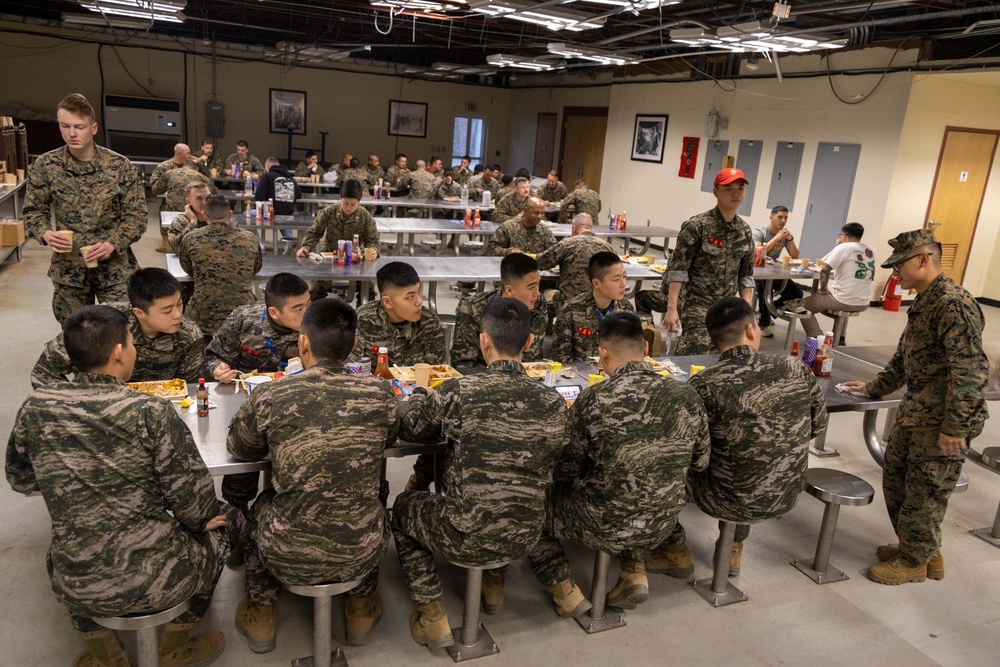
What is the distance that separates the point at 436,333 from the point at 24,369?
3.89 m

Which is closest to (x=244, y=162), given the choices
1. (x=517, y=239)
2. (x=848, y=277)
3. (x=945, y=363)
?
(x=517, y=239)

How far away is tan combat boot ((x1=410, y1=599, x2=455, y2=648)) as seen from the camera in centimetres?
305

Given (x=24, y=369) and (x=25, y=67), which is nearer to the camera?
(x=24, y=369)

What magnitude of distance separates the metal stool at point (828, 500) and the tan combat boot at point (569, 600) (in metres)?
1.29

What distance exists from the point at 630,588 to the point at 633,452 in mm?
881

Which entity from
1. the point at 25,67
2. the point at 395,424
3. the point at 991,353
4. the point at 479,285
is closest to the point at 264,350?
the point at 395,424

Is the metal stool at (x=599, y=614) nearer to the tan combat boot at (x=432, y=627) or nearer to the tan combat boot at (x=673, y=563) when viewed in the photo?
the tan combat boot at (x=673, y=563)

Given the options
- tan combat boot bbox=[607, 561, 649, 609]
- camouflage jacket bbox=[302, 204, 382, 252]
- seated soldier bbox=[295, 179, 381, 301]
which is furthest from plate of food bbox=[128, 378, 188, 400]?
camouflage jacket bbox=[302, 204, 382, 252]

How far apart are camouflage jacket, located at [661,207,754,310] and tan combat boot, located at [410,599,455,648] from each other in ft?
10.1

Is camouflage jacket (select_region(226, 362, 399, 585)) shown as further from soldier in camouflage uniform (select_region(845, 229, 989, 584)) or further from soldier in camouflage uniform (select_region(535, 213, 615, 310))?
soldier in camouflage uniform (select_region(535, 213, 615, 310))

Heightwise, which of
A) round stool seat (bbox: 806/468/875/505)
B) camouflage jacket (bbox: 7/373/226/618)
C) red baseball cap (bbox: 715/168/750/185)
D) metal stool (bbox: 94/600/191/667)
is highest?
red baseball cap (bbox: 715/168/750/185)

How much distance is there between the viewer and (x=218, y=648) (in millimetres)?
2965

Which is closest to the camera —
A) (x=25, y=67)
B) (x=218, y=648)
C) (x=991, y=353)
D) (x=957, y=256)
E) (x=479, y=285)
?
(x=218, y=648)

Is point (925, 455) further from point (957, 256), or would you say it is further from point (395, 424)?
point (957, 256)
